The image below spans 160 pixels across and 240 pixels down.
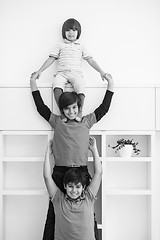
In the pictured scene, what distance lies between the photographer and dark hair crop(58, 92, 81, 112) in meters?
2.94

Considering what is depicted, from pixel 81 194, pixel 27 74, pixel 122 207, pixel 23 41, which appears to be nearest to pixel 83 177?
pixel 81 194

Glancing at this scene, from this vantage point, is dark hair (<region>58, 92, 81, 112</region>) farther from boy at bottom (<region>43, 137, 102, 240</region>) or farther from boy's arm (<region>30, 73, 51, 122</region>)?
boy at bottom (<region>43, 137, 102, 240</region>)

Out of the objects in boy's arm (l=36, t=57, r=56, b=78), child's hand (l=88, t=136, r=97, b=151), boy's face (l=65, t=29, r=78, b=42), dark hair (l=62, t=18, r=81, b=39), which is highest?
dark hair (l=62, t=18, r=81, b=39)

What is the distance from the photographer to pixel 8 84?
3.17m

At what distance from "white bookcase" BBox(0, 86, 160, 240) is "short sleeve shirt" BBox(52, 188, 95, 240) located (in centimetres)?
33

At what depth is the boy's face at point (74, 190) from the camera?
9.21 ft

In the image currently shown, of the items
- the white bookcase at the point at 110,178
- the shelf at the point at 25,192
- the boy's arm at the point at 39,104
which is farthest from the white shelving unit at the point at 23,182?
the boy's arm at the point at 39,104

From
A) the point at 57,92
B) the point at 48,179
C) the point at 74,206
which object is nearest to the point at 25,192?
the point at 48,179

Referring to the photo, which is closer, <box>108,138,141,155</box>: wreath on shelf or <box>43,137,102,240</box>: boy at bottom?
<box>43,137,102,240</box>: boy at bottom

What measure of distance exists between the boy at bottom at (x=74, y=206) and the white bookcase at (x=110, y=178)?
0.95ft

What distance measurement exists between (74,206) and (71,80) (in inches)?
34.7

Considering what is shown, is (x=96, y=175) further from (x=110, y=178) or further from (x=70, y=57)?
(x=70, y=57)

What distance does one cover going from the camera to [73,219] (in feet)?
9.30

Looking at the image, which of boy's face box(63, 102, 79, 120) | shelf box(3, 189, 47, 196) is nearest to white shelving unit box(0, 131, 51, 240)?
shelf box(3, 189, 47, 196)
